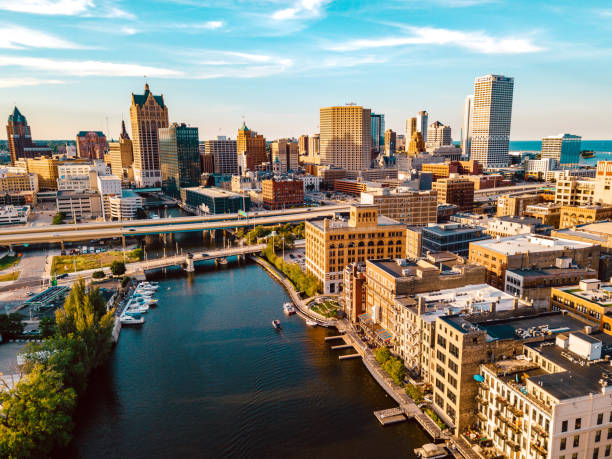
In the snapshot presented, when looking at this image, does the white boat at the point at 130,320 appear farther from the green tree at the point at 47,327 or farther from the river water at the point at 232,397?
the green tree at the point at 47,327

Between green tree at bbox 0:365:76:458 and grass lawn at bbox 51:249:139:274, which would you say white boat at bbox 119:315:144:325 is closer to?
green tree at bbox 0:365:76:458

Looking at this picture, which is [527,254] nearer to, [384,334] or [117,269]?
[384,334]

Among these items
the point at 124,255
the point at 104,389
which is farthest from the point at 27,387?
the point at 124,255

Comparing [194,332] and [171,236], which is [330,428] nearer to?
[194,332]

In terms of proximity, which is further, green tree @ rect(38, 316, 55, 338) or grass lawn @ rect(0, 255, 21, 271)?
grass lawn @ rect(0, 255, 21, 271)

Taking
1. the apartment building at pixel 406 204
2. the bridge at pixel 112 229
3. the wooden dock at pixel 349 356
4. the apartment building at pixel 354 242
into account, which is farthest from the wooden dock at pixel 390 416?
the bridge at pixel 112 229

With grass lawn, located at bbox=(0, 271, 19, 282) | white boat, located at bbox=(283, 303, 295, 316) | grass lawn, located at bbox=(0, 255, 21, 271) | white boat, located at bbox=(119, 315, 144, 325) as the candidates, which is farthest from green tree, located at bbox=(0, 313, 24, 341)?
grass lawn, located at bbox=(0, 255, 21, 271)
